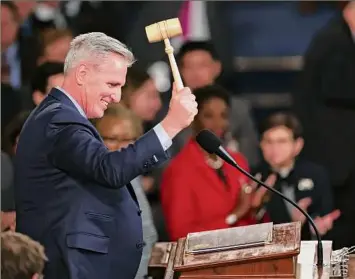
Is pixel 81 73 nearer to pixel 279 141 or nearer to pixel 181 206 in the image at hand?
pixel 181 206

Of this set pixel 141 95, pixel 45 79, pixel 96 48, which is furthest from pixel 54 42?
pixel 96 48

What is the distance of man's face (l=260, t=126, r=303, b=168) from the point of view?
4074 millimetres

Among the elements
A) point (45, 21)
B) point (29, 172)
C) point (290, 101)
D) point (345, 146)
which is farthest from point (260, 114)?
point (29, 172)

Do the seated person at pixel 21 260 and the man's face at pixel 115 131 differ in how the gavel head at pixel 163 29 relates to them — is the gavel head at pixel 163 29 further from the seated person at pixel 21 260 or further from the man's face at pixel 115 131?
the seated person at pixel 21 260

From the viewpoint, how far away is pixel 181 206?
12.9 feet

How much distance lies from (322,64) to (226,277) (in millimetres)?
2246

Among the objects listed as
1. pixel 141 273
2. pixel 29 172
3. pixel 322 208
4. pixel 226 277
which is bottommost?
pixel 322 208

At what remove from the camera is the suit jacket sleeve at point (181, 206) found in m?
3.88

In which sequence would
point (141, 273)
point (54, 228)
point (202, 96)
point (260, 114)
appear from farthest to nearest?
point (260, 114)
point (202, 96)
point (141, 273)
point (54, 228)

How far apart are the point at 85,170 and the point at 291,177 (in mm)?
1903

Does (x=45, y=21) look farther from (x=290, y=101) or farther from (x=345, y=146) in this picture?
(x=345, y=146)

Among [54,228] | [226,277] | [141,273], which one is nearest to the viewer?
[226,277]

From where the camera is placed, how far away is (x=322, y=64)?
431 centimetres

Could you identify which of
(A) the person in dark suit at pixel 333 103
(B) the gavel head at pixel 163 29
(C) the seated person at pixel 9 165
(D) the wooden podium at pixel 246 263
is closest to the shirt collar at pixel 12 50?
(C) the seated person at pixel 9 165
